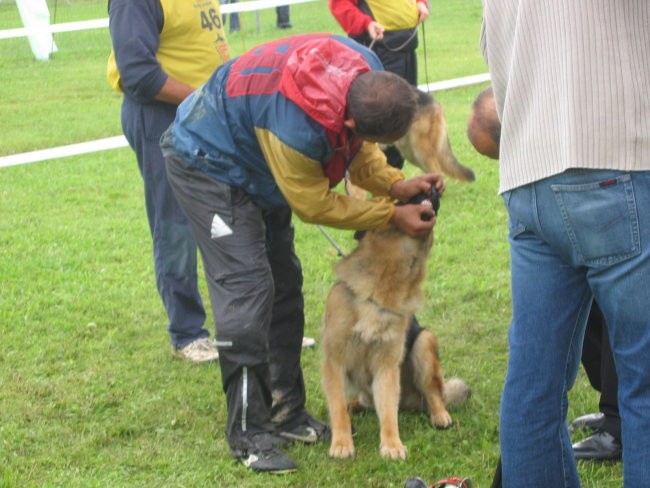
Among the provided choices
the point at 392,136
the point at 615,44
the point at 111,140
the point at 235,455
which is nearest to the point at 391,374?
the point at 235,455

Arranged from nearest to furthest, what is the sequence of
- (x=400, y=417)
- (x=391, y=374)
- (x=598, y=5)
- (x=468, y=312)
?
(x=598, y=5) < (x=391, y=374) < (x=400, y=417) < (x=468, y=312)

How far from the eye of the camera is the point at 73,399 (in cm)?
495

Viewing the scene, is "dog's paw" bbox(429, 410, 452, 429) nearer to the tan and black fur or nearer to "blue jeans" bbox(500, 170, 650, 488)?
the tan and black fur

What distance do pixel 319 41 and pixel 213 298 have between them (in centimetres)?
110

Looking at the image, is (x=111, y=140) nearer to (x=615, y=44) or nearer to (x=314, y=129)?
(x=314, y=129)

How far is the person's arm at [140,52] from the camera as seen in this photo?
497 centimetres

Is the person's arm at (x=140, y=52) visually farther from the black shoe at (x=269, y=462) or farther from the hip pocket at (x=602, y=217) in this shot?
the hip pocket at (x=602, y=217)

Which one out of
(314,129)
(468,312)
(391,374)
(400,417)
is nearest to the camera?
(314,129)

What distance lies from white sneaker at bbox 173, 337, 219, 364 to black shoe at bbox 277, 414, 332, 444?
0.89 meters

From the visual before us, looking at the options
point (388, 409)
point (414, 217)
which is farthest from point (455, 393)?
point (414, 217)

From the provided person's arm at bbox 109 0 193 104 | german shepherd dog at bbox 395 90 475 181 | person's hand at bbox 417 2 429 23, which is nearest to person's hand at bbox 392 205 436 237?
person's arm at bbox 109 0 193 104

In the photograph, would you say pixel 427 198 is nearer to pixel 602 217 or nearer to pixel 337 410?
Result: pixel 337 410

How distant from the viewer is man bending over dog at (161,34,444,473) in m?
3.73

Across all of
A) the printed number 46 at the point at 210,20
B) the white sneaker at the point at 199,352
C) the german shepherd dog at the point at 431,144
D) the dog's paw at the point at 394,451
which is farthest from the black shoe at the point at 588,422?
the german shepherd dog at the point at 431,144
